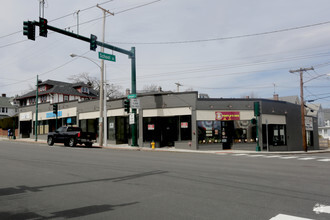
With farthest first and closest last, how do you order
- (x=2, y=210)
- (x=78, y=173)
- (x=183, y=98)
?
1. (x=183, y=98)
2. (x=78, y=173)
3. (x=2, y=210)

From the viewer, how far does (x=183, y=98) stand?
25766mm

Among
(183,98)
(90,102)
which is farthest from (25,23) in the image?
(90,102)

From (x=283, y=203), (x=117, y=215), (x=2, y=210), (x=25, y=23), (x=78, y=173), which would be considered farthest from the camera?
(x=25, y=23)

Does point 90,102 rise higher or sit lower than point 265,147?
higher

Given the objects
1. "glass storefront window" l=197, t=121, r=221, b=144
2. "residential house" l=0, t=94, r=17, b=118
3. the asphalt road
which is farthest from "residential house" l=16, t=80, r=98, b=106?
the asphalt road

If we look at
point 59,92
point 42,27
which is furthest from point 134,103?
point 59,92

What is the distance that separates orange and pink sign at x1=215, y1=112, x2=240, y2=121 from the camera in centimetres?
2541

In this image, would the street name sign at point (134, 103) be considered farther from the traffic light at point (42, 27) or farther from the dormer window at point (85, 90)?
the dormer window at point (85, 90)

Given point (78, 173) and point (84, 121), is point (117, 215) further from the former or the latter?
point (84, 121)

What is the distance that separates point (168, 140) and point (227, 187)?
1950 centimetres

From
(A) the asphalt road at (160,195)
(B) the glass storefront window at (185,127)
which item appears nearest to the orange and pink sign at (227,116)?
(B) the glass storefront window at (185,127)

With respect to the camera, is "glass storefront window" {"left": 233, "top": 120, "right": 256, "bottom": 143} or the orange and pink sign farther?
"glass storefront window" {"left": 233, "top": 120, "right": 256, "bottom": 143}

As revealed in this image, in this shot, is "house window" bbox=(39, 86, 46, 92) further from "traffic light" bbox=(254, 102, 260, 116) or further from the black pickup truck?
"traffic light" bbox=(254, 102, 260, 116)

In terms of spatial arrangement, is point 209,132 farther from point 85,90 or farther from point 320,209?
point 85,90
